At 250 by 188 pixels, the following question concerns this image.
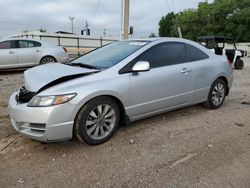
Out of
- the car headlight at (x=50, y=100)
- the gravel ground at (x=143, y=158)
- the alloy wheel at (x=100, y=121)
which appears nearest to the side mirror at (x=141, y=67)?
the alloy wheel at (x=100, y=121)

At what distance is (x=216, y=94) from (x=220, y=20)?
5704 cm

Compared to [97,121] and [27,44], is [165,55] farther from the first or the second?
[27,44]

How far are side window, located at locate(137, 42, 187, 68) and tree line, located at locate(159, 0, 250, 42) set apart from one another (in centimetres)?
4733

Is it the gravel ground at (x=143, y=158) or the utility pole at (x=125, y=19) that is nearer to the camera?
the gravel ground at (x=143, y=158)


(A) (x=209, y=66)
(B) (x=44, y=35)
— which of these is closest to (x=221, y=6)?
(B) (x=44, y=35)

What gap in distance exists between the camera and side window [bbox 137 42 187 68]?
4766mm

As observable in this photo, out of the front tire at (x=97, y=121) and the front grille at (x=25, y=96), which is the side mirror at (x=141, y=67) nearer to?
the front tire at (x=97, y=121)

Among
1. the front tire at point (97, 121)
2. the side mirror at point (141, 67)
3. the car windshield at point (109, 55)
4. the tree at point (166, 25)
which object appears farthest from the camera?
the tree at point (166, 25)

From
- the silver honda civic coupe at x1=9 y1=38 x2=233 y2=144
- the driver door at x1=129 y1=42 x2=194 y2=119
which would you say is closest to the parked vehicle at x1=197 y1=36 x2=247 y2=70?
the silver honda civic coupe at x1=9 y1=38 x2=233 y2=144

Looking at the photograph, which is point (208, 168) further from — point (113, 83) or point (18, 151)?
point (18, 151)

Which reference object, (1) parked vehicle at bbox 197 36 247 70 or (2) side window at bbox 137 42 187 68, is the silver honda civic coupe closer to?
(2) side window at bbox 137 42 187 68

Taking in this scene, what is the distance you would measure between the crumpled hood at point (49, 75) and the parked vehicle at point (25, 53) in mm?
6507

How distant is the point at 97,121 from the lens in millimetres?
4059

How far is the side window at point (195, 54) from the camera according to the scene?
5.43 m
